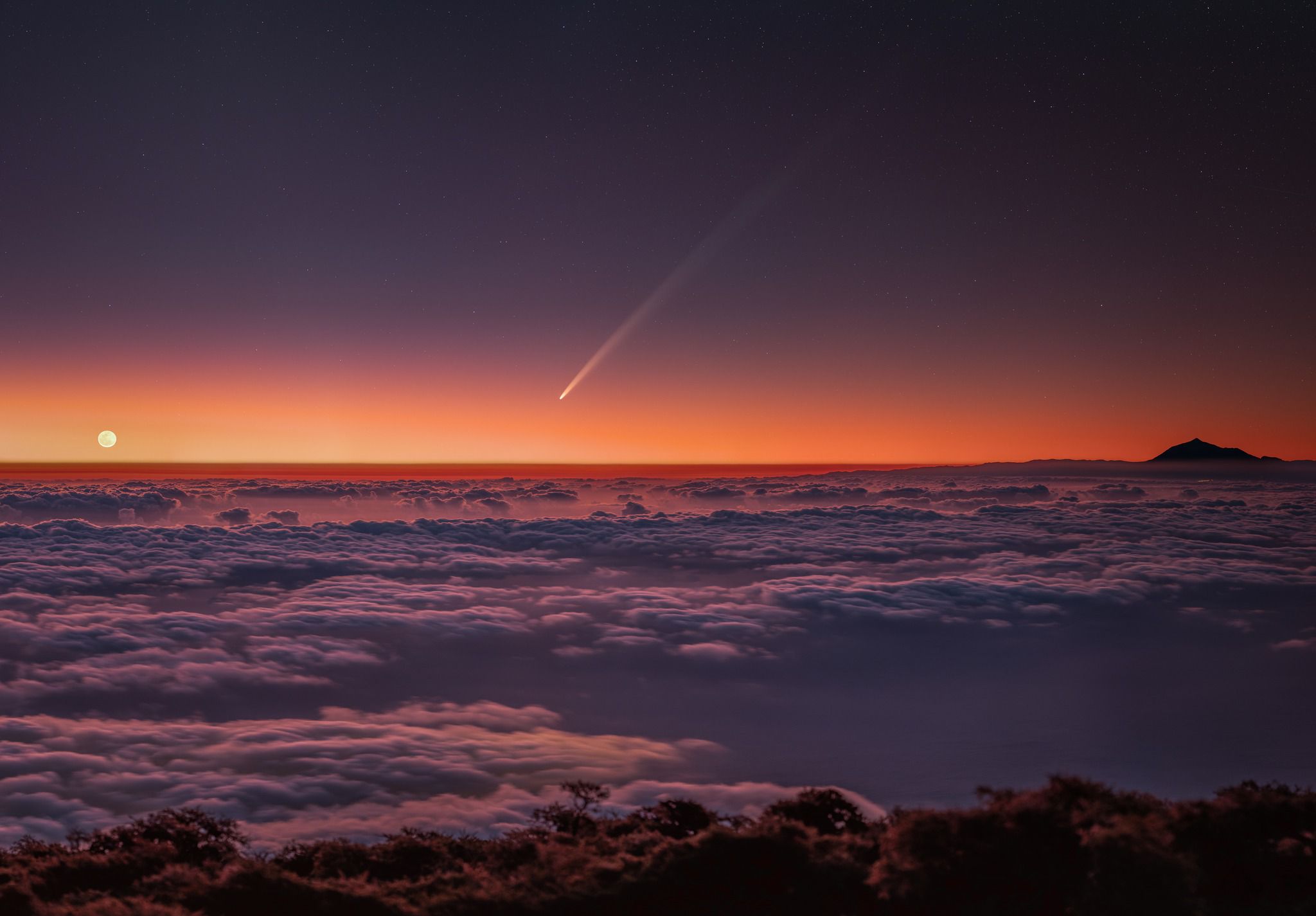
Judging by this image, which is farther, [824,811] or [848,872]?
[824,811]

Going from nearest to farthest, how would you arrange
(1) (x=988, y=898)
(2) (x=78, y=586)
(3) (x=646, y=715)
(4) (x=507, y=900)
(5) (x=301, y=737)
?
1. (1) (x=988, y=898)
2. (4) (x=507, y=900)
3. (5) (x=301, y=737)
4. (3) (x=646, y=715)
5. (2) (x=78, y=586)

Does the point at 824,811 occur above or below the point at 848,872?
below

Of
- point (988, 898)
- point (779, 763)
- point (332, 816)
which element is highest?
point (988, 898)

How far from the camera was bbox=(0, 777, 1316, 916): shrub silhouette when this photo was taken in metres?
10.7

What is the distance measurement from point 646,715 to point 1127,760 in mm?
59592

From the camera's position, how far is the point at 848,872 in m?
12.7

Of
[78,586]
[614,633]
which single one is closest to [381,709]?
[614,633]

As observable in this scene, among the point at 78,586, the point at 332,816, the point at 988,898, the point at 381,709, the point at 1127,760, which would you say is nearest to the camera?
the point at 988,898

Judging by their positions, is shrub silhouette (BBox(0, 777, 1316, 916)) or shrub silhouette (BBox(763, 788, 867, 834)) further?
shrub silhouette (BBox(763, 788, 867, 834))

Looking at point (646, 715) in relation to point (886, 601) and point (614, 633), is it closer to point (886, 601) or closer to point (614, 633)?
point (614, 633)

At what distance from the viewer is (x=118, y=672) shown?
10369cm

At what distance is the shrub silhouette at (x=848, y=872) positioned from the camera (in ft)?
35.1

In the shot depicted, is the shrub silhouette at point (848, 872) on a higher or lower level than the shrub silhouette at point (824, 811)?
higher

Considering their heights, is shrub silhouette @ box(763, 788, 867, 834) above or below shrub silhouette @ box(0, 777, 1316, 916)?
below
